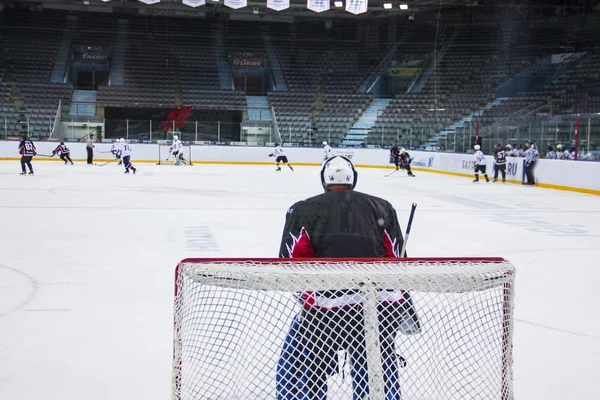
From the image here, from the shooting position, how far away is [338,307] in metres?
2.54

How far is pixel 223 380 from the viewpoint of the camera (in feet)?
8.87

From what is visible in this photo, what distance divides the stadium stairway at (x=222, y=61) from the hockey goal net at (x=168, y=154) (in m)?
8.80

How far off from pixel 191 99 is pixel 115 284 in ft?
101

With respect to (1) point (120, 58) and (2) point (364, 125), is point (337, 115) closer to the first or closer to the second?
(2) point (364, 125)

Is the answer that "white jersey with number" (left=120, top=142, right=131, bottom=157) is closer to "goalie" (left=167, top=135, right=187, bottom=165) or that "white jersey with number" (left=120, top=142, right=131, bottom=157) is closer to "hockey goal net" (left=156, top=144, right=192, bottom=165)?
"goalie" (left=167, top=135, right=187, bottom=165)

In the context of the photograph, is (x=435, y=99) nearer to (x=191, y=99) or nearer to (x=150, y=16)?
(x=191, y=99)

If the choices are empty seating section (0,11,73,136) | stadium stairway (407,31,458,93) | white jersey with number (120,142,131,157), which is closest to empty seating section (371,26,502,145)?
stadium stairway (407,31,458,93)

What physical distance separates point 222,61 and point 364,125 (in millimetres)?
10681

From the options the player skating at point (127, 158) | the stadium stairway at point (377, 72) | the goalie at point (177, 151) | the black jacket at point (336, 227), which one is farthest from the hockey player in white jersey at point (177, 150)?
the black jacket at point (336, 227)

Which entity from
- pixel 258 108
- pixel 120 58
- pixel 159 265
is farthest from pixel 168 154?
pixel 159 265

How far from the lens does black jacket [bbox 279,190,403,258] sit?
2732 millimetres

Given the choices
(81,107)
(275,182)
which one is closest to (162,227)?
(275,182)

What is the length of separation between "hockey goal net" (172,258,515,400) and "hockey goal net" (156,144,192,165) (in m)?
26.2

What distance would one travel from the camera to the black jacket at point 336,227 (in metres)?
2.73
